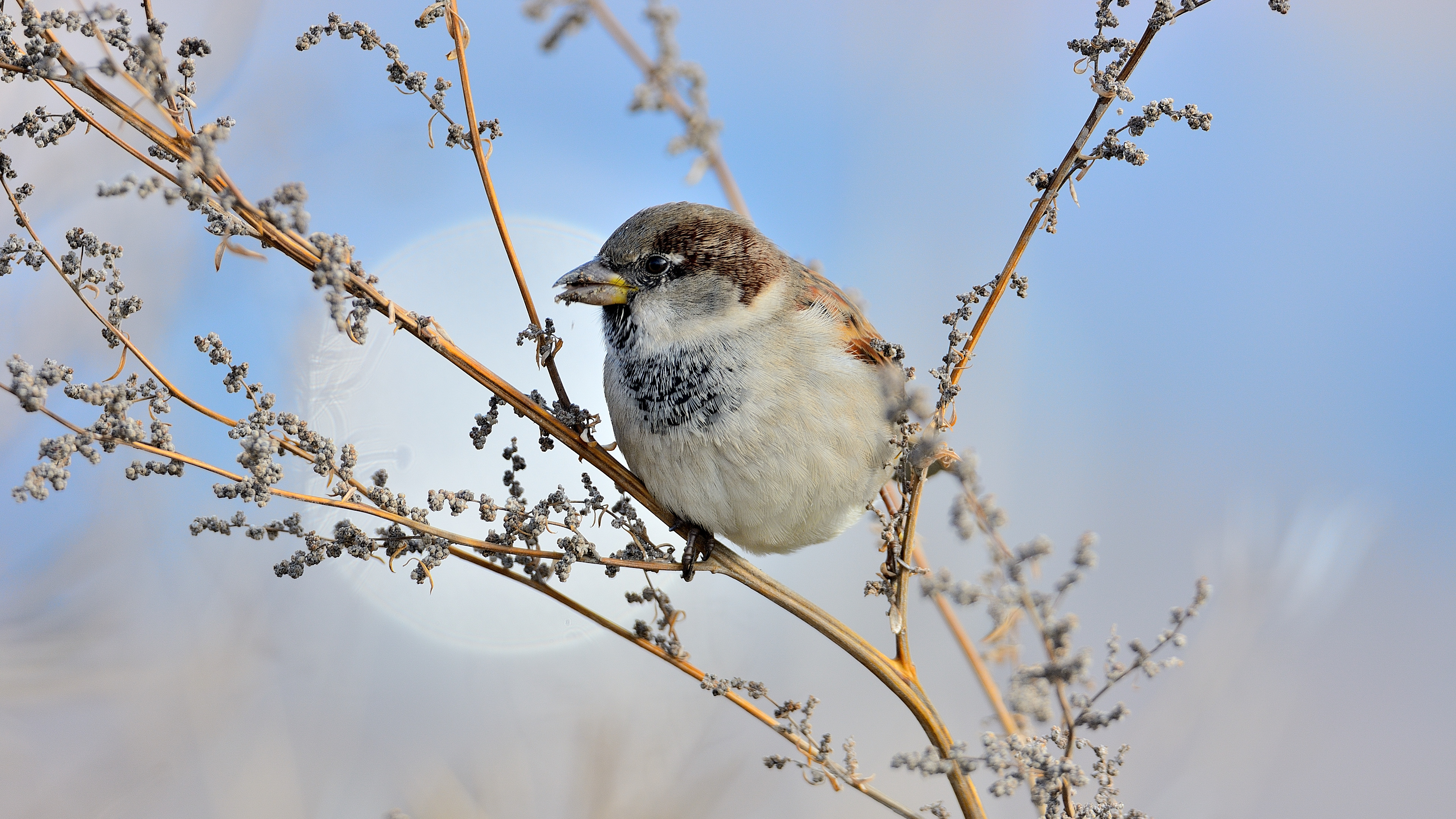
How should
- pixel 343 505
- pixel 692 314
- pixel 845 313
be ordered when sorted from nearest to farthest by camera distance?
1. pixel 343 505
2. pixel 692 314
3. pixel 845 313

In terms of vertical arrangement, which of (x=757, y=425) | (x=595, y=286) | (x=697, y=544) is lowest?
(x=697, y=544)

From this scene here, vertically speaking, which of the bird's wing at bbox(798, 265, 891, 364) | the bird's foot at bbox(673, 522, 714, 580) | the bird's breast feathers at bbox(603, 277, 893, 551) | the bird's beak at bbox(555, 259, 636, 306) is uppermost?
the bird's wing at bbox(798, 265, 891, 364)

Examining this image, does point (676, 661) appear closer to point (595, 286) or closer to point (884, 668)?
point (884, 668)

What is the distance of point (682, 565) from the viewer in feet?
4.25

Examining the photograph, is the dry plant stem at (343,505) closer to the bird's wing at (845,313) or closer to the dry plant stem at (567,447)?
the dry plant stem at (567,447)

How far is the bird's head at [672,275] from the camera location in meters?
1.70

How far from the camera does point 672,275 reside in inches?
68.0

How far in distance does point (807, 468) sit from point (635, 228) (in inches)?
21.1

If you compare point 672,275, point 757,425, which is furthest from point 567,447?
point 672,275

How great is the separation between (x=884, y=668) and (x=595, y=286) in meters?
0.88

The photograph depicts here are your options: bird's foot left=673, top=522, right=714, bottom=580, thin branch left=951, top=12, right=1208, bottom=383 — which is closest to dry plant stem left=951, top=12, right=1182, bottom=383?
thin branch left=951, top=12, right=1208, bottom=383

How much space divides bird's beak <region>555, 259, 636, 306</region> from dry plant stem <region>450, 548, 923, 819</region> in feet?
2.00

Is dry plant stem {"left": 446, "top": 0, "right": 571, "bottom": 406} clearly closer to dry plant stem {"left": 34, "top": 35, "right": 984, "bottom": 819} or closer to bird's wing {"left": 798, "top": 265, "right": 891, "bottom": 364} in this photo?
dry plant stem {"left": 34, "top": 35, "right": 984, "bottom": 819}

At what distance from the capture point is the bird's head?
1703 millimetres
